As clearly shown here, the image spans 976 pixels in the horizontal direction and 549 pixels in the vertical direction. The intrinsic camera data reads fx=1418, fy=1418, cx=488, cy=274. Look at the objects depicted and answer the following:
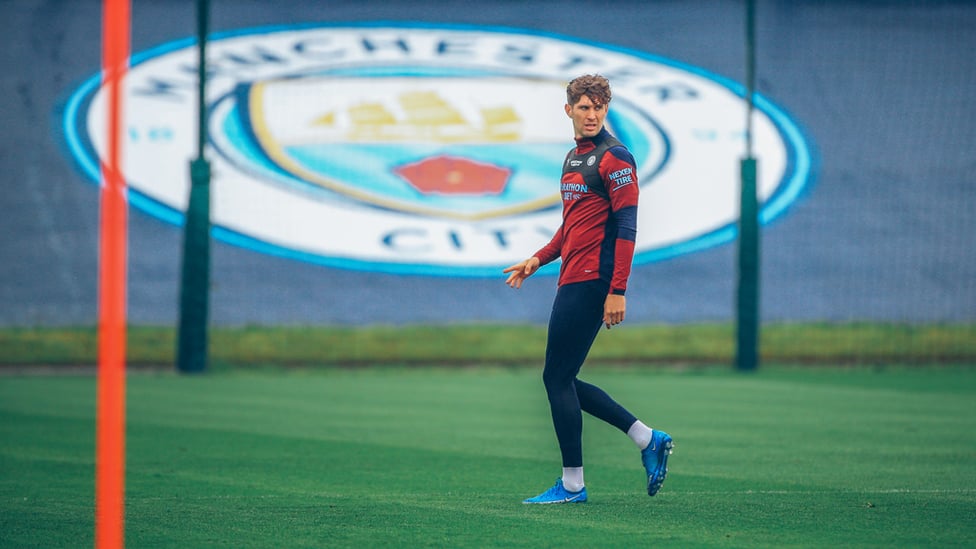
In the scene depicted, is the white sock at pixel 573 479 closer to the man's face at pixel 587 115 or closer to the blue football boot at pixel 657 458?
the blue football boot at pixel 657 458

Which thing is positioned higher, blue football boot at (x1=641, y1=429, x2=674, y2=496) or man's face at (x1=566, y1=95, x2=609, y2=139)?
man's face at (x1=566, y1=95, x2=609, y2=139)

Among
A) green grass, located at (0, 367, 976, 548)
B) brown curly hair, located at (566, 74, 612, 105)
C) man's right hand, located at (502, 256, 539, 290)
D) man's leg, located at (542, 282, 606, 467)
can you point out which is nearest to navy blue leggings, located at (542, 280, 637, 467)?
man's leg, located at (542, 282, 606, 467)

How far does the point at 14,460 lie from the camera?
8961mm

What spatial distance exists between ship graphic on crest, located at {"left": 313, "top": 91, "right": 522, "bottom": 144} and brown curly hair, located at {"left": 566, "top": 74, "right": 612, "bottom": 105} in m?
13.8

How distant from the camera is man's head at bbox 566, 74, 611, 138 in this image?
694 centimetres

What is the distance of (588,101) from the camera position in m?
6.96

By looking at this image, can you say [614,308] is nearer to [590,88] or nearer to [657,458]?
[657,458]

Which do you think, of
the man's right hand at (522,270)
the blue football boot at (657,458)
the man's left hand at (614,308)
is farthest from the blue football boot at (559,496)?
the man's right hand at (522,270)

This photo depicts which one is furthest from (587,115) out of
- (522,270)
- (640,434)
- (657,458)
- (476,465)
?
(476,465)

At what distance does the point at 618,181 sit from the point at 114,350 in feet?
11.2

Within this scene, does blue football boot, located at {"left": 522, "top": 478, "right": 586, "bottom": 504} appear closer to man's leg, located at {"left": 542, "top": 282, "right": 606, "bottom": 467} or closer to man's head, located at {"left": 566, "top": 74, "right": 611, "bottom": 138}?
man's leg, located at {"left": 542, "top": 282, "right": 606, "bottom": 467}

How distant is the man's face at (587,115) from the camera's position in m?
6.96

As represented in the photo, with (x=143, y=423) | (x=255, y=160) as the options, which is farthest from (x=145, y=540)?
(x=255, y=160)

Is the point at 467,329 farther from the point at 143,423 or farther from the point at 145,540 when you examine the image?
the point at 145,540
